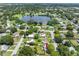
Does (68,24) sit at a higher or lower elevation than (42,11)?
lower

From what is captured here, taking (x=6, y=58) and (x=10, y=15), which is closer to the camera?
(x=6, y=58)

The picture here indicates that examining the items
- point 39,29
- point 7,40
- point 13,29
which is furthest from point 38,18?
point 7,40

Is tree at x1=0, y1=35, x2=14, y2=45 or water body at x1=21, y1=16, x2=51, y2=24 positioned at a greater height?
water body at x1=21, y1=16, x2=51, y2=24

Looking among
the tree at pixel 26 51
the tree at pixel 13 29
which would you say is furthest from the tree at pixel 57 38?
the tree at pixel 13 29

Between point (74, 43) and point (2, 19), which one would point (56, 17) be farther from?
point (2, 19)

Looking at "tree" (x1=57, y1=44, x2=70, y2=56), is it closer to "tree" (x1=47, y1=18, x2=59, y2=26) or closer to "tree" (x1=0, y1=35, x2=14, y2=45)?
"tree" (x1=47, y1=18, x2=59, y2=26)

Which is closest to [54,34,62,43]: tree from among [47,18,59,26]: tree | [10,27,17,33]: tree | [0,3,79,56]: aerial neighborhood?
[0,3,79,56]: aerial neighborhood

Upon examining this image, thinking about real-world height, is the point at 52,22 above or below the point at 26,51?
above

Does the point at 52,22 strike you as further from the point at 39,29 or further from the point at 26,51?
the point at 26,51

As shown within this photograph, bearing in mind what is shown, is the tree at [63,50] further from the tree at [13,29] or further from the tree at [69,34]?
the tree at [13,29]

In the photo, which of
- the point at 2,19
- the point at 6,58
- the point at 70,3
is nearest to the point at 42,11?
the point at 70,3

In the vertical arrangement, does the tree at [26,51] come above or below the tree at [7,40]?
below
